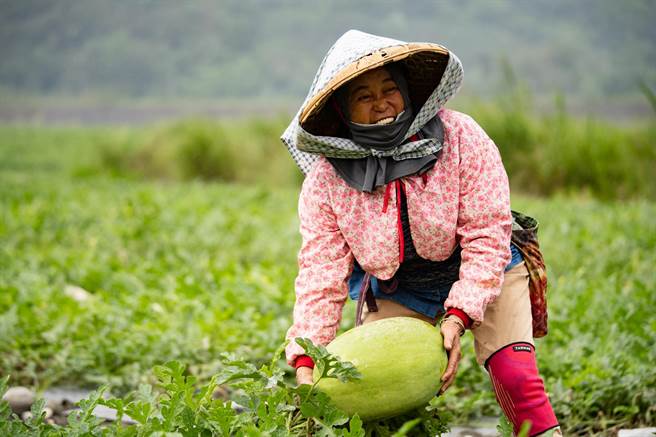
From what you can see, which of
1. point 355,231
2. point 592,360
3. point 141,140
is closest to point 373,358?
point 355,231

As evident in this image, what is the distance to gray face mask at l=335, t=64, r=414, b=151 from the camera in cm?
248

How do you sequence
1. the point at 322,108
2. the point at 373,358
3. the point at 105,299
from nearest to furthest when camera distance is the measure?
1. the point at 373,358
2. the point at 322,108
3. the point at 105,299

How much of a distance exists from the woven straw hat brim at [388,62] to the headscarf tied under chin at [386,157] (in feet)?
0.30

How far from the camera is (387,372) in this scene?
2.20 meters

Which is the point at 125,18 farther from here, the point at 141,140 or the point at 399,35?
the point at 141,140

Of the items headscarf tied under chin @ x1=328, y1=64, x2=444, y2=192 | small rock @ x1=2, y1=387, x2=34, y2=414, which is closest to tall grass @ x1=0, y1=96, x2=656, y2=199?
headscarf tied under chin @ x1=328, y1=64, x2=444, y2=192

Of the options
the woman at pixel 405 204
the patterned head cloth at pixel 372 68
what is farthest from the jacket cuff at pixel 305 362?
the patterned head cloth at pixel 372 68

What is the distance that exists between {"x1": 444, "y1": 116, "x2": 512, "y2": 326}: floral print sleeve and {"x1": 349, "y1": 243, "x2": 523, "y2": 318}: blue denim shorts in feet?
0.77

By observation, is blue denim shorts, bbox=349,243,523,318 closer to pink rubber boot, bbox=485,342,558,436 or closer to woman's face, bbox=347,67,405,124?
pink rubber boot, bbox=485,342,558,436

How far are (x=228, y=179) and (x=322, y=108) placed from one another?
31.0 ft

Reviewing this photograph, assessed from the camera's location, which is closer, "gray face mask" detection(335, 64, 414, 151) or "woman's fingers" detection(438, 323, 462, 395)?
"woman's fingers" detection(438, 323, 462, 395)

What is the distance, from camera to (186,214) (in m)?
7.15

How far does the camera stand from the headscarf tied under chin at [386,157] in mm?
2479

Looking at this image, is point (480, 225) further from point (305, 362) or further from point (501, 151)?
point (501, 151)
